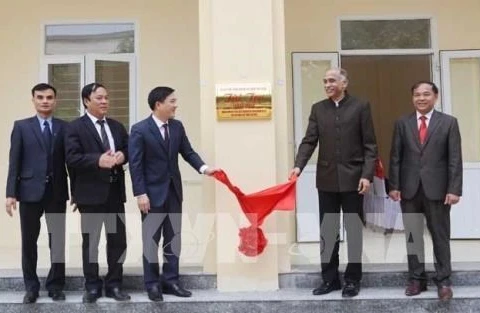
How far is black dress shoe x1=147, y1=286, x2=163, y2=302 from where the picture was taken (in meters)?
4.37

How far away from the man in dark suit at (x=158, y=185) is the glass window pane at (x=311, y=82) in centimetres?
229

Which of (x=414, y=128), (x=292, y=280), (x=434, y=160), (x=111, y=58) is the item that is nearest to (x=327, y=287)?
(x=292, y=280)

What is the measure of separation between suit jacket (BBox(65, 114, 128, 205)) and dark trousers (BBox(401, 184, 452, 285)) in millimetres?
2392

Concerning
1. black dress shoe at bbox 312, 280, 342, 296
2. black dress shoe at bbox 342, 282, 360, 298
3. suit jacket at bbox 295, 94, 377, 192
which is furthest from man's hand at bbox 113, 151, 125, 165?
black dress shoe at bbox 342, 282, 360, 298

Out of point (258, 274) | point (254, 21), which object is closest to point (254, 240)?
point (258, 274)

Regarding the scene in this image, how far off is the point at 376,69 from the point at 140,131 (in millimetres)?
5599

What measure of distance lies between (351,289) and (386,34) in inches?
133

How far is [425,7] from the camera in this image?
652 cm

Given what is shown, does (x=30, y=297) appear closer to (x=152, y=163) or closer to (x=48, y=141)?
(x=48, y=141)

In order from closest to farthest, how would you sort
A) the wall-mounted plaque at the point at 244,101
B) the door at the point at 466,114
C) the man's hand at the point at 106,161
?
1. the man's hand at the point at 106,161
2. the wall-mounted plaque at the point at 244,101
3. the door at the point at 466,114

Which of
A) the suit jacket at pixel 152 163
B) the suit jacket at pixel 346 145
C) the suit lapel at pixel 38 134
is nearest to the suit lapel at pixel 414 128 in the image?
the suit jacket at pixel 346 145

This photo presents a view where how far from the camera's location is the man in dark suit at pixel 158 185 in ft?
14.2

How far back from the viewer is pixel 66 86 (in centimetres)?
653

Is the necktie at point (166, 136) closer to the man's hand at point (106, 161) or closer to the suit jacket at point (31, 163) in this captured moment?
the man's hand at point (106, 161)
